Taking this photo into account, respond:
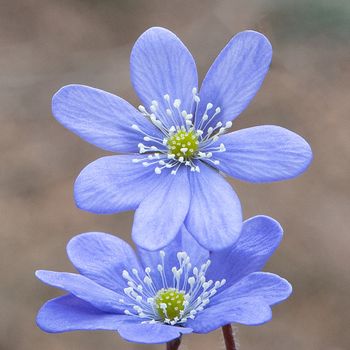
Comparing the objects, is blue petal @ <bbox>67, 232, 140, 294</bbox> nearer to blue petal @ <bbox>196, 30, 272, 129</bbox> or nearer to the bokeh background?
blue petal @ <bbox>196, 30, 272, 129</bbox>

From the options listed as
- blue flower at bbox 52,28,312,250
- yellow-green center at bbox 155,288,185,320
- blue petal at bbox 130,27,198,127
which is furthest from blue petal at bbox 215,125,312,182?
yellow-green center at bbox 155,288,185,320

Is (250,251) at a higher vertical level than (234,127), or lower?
lower

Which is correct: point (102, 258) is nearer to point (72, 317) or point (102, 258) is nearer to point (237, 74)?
point (72, 317)

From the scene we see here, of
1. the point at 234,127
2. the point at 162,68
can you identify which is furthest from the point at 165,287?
the point at 234,127

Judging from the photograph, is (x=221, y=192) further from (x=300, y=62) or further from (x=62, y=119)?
(x=300, y=62)

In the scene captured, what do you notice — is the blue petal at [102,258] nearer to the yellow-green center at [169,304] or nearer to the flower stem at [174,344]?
the yellow-green center at [169,304]

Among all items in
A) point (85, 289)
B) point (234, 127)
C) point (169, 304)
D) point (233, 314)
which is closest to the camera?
point (233, 314)
